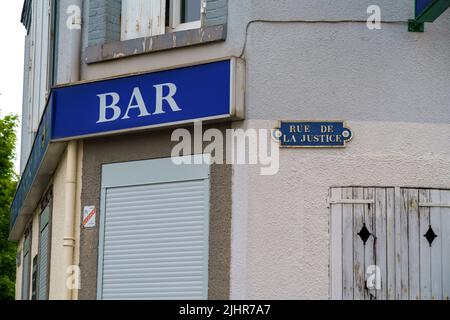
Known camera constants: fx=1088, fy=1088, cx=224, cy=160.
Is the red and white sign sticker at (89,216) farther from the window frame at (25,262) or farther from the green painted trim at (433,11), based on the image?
the window frame at (25,262)

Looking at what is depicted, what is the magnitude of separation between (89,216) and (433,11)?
14.5ft

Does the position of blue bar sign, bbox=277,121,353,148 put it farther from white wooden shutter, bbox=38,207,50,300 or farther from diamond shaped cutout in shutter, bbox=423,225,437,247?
white wooden shutter, bbox=38,207,50,300

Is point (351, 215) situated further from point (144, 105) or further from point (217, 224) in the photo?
point (144, 105)

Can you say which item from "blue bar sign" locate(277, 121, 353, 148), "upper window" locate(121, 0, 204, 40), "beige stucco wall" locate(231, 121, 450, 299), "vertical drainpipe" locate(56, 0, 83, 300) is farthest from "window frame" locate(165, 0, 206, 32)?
"blue bar sign" locate(277, 121, 353, 148)

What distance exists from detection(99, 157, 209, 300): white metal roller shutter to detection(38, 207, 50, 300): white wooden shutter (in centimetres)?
217

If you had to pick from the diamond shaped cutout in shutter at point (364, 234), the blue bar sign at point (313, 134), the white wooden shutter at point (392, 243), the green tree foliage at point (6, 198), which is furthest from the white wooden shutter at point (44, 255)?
the green tree foliage at point (6, 198)

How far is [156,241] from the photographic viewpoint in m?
11.8

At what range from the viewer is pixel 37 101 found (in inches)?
647

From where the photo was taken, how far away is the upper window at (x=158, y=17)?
1241 cm

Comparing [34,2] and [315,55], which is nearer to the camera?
[315,55]

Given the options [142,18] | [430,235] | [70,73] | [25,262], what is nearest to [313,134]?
[430,235]

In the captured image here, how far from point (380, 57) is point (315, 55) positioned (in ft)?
2.25
